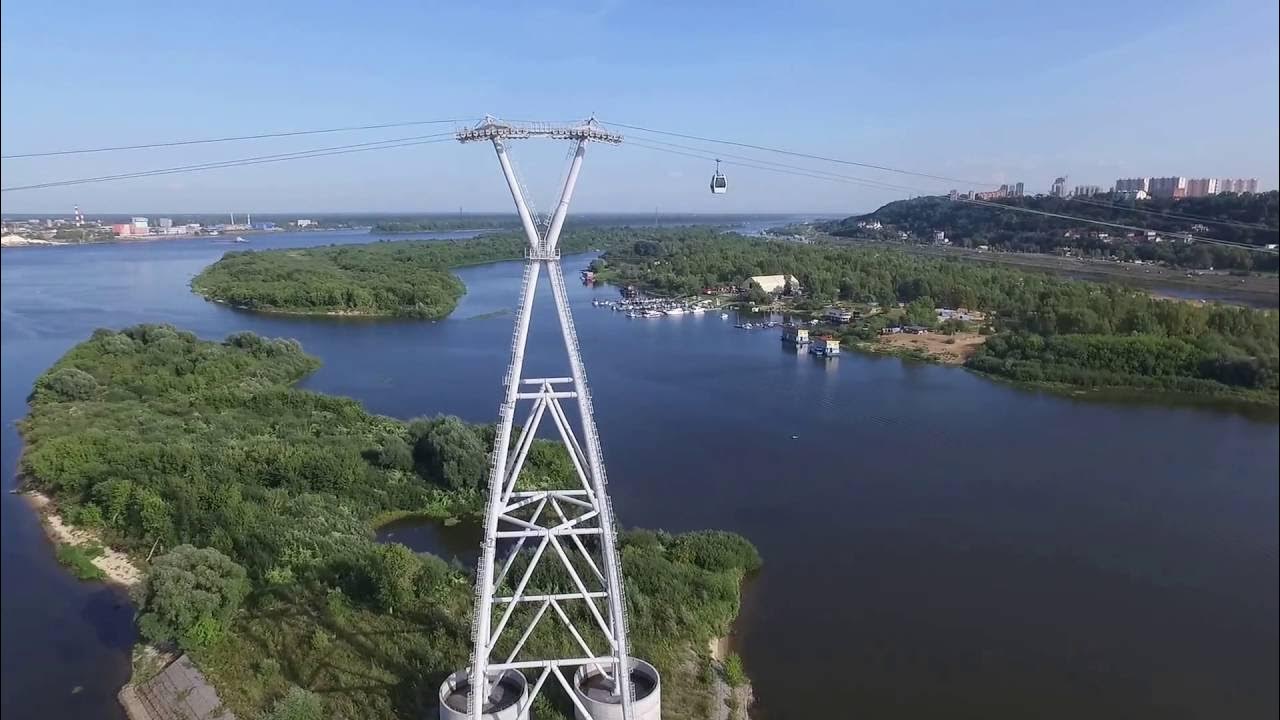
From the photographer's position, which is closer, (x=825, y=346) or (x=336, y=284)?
(x=825, y=346)

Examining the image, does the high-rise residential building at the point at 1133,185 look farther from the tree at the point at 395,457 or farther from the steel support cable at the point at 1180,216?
the tree at the point at 395,457

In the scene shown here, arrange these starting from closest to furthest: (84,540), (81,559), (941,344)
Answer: (81,559)
(84,540)
(941,344)

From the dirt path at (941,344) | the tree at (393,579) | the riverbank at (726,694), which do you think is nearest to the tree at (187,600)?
the tree at (393,579)

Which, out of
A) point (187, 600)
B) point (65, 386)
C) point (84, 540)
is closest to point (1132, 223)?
point (187, 600)

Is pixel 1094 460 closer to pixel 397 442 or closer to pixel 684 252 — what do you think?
pixel 397 442

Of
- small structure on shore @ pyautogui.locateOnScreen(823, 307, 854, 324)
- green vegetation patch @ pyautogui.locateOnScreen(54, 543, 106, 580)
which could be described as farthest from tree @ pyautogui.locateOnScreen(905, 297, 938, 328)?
green vegetation patch @ pyautogui.locateOnScreen(54, 543, 106, 580)

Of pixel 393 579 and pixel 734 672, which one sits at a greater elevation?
pixel 393 579

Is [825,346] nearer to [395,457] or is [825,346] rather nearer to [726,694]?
[395,457]

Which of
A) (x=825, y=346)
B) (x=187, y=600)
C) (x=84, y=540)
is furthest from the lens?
(x=825, y=346)
